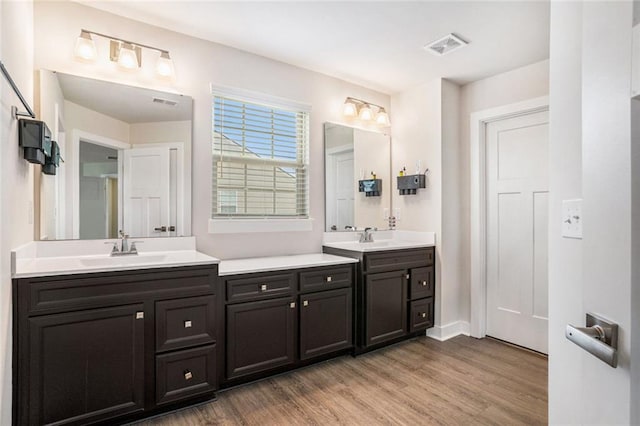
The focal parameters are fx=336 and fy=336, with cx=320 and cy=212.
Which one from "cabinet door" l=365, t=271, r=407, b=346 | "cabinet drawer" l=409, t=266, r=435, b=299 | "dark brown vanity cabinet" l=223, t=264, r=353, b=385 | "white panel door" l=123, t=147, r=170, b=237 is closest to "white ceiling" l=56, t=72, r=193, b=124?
"white panel door" l=123, t=147, r=170, b=237

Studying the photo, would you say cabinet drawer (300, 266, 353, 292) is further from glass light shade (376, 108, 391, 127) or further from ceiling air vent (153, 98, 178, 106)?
glass light shade (376, 108, 391, 127)

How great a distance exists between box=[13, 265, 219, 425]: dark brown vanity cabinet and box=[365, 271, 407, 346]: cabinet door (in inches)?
52.5

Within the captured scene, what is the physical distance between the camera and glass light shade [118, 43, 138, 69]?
7.56 ft

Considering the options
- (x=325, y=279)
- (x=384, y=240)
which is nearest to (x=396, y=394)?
(x=325, y=279)

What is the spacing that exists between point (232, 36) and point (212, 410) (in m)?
2.62

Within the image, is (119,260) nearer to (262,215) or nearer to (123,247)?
(123,247)

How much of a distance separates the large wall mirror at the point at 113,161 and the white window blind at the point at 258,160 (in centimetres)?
28

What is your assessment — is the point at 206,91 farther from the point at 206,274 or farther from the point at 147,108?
the point at 206,274

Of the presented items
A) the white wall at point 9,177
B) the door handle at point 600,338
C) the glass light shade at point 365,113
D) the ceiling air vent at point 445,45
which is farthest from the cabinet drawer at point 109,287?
the ceiling air vent at point 445,45

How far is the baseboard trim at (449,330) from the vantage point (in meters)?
3.32

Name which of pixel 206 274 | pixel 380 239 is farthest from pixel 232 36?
pixel 380 239

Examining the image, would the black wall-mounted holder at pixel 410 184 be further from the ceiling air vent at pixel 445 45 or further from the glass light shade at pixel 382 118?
the ceiling air vent at pixel 445 45

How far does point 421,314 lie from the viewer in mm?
3275

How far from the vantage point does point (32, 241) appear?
6.56 ft
